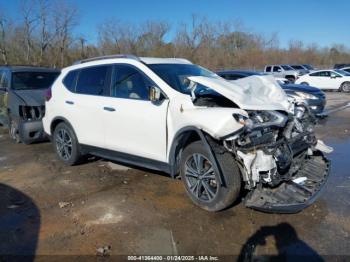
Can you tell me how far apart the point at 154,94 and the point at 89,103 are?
156 centimetres

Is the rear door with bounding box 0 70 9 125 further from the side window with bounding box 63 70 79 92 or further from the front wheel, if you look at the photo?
the side window with bounding box 63 70 79 92

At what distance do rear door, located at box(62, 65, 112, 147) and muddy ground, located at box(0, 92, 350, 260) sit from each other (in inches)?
28.5

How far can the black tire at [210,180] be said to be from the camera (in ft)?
12.9

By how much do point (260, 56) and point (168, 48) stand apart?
14.4m

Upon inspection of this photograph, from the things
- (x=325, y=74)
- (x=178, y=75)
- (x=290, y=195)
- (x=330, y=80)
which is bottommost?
(x=330, y=80)

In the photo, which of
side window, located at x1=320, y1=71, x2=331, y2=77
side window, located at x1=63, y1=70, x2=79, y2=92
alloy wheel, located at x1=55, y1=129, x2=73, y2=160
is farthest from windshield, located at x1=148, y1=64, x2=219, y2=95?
side window, located at x1=320, y1=71, x2=331, y2=77

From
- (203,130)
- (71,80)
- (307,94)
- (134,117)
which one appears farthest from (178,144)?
(307,94)

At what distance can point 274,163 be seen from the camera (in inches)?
153

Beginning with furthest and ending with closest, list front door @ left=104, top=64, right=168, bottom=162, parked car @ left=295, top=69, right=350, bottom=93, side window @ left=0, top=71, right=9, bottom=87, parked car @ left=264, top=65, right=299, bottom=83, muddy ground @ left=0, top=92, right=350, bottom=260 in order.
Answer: parked car @ left=264, top=65, right=299, bottom=83 → parked car @ left=295, top=69, right=350, bottom=93 → side window @ left=0, top=71, right=9, bottom=87 → front door @ left=104, top=64, right=168, bottom=162 → muddy ground @ left=0, top=92, right=350, bottom=260

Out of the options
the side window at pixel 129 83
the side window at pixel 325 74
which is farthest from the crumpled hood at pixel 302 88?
the side window at pixel 325 74

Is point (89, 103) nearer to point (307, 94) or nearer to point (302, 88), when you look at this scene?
point (307, 94)

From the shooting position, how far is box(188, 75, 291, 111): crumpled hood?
4.14m

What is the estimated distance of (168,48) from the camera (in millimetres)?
52062

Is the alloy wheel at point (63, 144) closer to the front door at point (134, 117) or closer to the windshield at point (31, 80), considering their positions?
the front door at point (134, 117)
